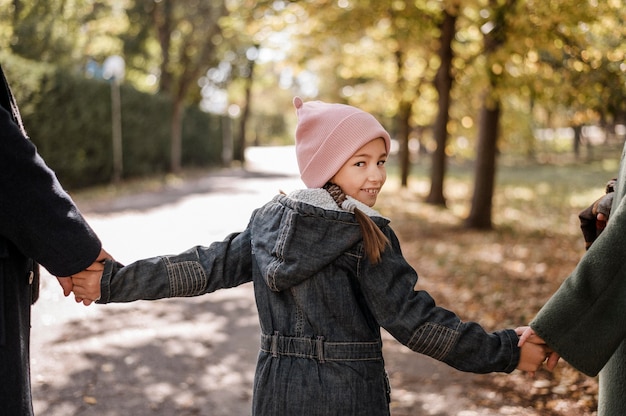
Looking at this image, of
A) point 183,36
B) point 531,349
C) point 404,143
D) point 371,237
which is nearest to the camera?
point 371,237

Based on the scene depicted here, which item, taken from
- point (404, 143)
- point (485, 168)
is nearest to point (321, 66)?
Answer: point (404, 143)

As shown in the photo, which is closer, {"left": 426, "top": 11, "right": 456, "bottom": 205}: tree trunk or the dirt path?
the dirt path

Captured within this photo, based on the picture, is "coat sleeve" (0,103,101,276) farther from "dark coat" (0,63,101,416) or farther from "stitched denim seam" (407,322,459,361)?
"stitched denim seam" (407,322,459,361)

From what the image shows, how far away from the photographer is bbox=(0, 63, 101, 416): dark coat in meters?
2.05

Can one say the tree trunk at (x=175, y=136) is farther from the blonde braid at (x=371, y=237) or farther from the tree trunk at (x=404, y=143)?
the blonde braid at (x=371, y=237)

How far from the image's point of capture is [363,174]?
7.99 feet

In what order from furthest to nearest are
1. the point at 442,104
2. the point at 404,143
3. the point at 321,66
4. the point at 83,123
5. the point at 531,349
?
1. the point at 321,66
2. the point at 404,143
3. the point at 83,123
4. the point at 442,104
5. the point at 531,349

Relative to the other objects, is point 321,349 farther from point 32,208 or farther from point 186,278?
point 32,208

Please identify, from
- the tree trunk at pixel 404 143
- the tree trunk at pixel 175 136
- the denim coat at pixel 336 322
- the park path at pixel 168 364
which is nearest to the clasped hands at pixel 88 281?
the denim coat at pixel 336 322

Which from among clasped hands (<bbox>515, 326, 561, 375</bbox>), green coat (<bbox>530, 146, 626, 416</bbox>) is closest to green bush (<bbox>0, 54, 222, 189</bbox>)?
clasped hands (<bbox>515, 326, 561, 375</bbox>)

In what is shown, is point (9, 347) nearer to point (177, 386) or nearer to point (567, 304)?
point (567, 304)

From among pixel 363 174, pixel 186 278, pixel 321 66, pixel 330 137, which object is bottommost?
pixel 186 278

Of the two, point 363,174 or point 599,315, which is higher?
point 363,174

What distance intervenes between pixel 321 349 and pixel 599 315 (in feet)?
2.87
